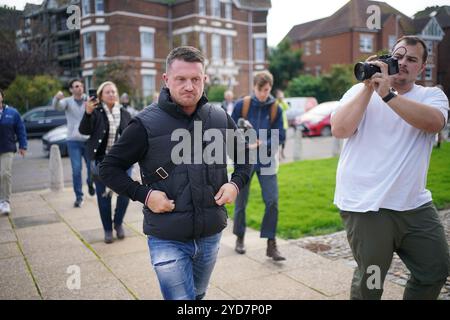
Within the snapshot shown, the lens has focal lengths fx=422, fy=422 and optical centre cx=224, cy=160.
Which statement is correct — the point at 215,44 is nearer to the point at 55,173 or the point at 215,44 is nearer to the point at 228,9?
the point at 228,9

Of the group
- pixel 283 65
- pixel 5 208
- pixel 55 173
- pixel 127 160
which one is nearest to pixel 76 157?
pixel 5 208

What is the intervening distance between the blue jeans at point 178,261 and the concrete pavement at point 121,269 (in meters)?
1.46

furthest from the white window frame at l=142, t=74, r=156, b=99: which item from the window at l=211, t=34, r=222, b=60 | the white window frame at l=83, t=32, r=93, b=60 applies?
the white window frame at l=83, t=32, r=93, b=60

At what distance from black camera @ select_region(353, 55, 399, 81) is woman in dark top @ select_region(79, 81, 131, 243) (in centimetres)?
356

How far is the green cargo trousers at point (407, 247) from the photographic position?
8.34ft

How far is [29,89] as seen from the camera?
8.23 meters

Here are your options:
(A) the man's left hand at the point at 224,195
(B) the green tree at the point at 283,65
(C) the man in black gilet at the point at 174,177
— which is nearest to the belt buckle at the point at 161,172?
(C) the man in black gilet at the point at 174,177

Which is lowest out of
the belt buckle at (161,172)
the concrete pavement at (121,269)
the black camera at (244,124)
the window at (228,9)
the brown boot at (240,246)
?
the concrete pavement at (121,269)

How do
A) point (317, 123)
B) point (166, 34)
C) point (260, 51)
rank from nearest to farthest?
1. point (166, 34)
2. point (317, 123)
3. point (260, 51)

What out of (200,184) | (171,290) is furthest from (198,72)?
(171,290)

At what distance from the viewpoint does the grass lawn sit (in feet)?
13.8

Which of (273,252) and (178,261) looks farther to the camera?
(273,252)

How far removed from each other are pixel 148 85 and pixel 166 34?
630 centimetres

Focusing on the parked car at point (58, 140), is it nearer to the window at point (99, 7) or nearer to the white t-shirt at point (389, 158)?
the window at point (99, 7)
